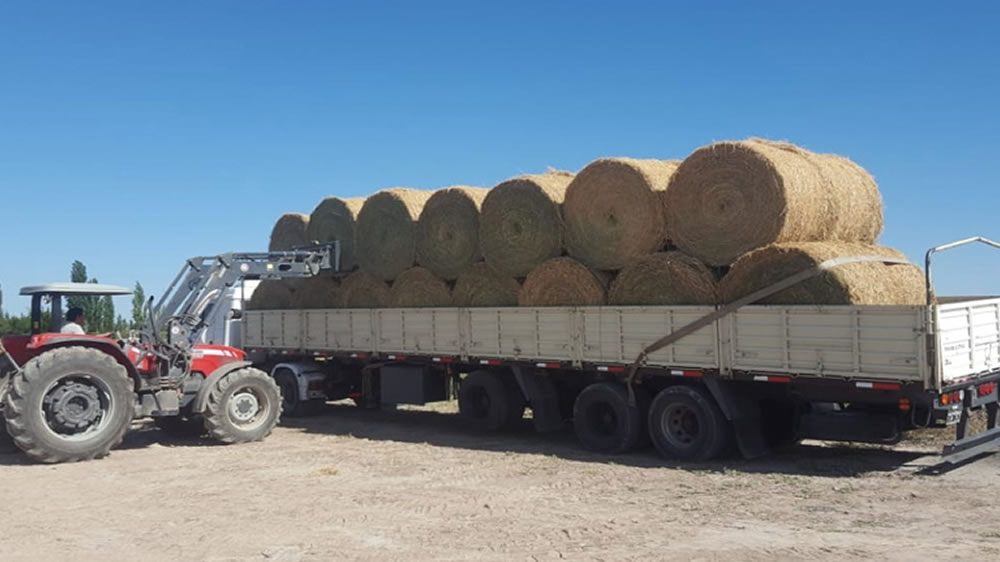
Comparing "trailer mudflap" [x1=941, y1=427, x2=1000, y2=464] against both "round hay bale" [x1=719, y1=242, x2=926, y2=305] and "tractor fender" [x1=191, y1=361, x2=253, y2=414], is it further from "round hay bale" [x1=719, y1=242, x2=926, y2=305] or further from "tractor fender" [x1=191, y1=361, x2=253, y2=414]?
"tractor fender" [x1=191, y1=361, x2=253, y2=414]

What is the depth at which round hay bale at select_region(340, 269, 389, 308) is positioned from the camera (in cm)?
1578

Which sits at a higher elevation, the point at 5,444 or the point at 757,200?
the point at 757,200

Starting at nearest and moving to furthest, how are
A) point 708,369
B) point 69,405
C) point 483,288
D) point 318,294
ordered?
point 708,369
point 69,405
point 483,288
point 318,294

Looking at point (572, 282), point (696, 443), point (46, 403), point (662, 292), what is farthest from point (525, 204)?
point (46, 403)

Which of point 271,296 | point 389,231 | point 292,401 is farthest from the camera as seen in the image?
point 271,296

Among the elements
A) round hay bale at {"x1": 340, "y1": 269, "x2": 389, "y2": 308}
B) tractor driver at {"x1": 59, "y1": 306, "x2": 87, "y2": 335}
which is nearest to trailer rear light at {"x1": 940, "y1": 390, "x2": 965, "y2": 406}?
round hay bale at {"x1": 340, "y1": 269, "x2": 389, "y2": 308}

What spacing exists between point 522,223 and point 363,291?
164 inches

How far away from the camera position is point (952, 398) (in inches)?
369

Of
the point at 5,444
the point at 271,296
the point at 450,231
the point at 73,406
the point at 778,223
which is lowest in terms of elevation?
the point at 5,444

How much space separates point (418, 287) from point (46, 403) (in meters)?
5.66

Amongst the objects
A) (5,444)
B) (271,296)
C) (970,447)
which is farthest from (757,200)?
(271,296)

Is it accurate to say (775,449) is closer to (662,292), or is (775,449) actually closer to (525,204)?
(662,292)

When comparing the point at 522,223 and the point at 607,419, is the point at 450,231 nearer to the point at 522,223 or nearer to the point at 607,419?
the point at 522,223

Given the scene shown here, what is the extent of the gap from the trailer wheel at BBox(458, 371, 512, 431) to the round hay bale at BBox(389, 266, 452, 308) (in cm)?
129
